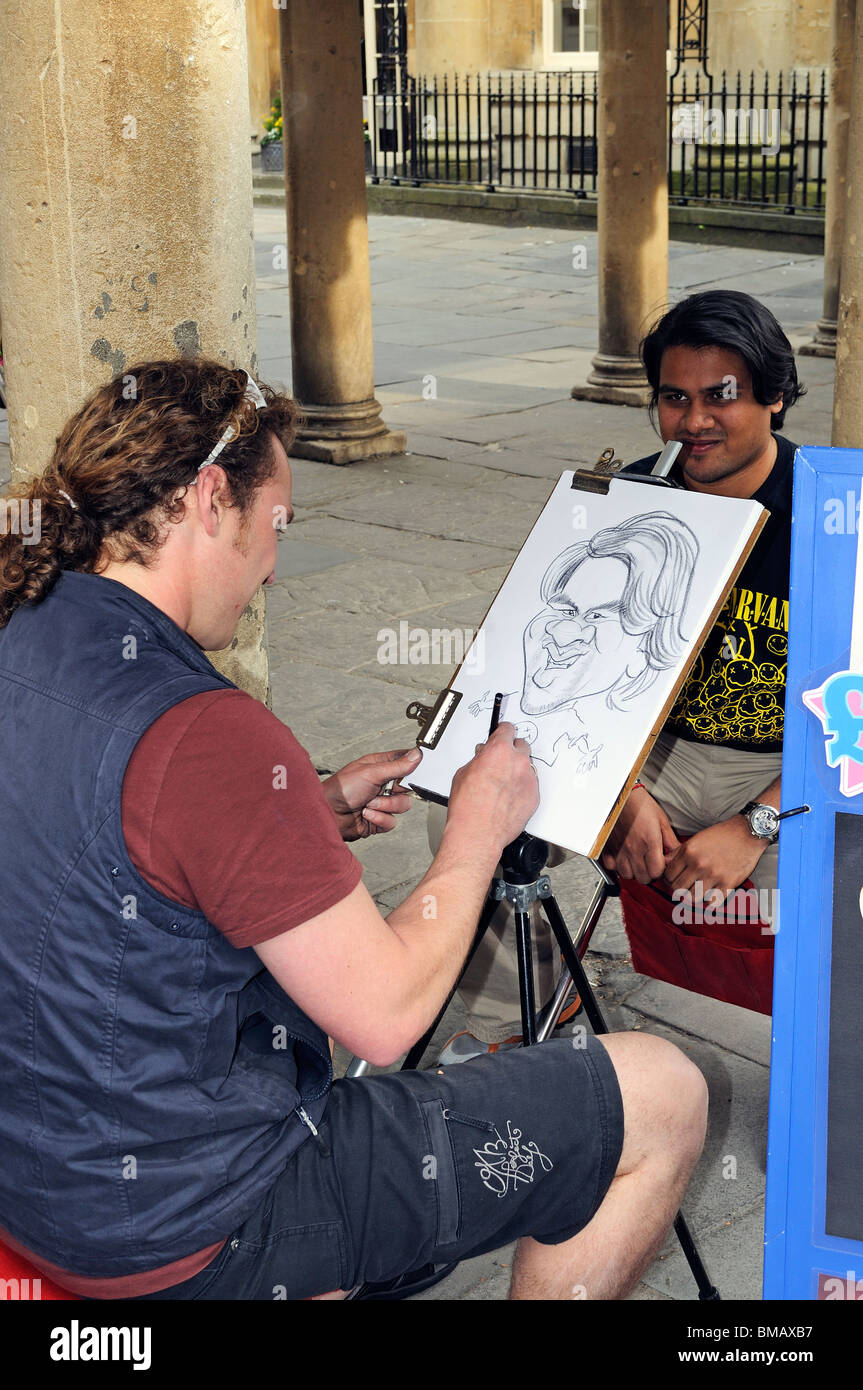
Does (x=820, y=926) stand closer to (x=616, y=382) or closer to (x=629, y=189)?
(x=629, y=189)

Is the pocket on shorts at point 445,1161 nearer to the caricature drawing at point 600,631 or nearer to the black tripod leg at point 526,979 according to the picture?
the black tripod leg at point 526,979

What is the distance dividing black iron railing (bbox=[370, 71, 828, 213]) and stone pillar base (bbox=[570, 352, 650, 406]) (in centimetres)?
696

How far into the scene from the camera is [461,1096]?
6.19ft

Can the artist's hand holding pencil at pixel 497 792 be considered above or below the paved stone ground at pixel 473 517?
above

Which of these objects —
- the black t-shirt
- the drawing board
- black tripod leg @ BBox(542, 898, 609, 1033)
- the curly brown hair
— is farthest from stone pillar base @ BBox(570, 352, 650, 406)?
the curly brown hair

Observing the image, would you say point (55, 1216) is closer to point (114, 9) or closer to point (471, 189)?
point (114, 9)

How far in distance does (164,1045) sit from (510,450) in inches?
265

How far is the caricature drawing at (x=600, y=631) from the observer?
7.65ft

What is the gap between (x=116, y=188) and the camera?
303 centimetres

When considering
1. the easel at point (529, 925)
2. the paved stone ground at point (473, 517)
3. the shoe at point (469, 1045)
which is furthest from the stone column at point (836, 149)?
the easel at point (529, 925)

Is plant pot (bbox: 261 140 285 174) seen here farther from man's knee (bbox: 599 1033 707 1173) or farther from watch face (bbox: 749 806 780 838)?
man's knee (bbox: 599 1033 707 1173)

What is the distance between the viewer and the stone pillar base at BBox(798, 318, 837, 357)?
33.2ft

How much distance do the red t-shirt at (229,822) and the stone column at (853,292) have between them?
7.99 ft
